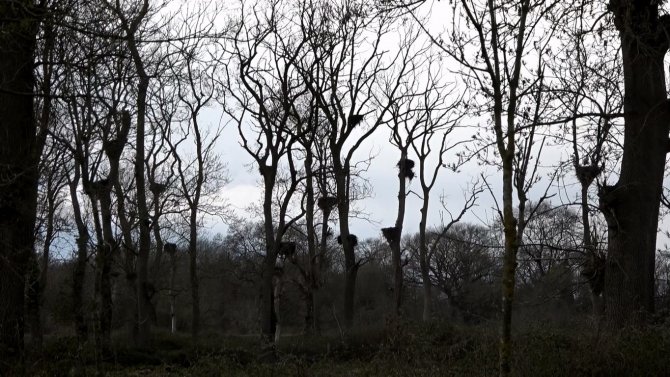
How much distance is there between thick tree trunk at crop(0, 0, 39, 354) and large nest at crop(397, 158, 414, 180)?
64.1 feet

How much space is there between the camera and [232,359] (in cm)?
883

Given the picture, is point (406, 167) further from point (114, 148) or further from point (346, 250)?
point (114, 148)

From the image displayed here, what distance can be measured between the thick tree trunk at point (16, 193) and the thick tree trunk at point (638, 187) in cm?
800

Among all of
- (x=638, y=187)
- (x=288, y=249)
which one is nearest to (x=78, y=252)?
(x=288, y=249)

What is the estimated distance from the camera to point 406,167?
27609mm

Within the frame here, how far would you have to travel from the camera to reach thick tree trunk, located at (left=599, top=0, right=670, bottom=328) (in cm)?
922

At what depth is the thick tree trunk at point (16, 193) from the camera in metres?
8.39

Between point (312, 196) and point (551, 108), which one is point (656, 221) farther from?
point (312, 196)

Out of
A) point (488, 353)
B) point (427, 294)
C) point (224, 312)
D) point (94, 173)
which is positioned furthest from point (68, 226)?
point (224, 312)

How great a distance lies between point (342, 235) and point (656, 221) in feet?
47.9

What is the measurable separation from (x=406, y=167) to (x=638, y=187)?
18.3 m

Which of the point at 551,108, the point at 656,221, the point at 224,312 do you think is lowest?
the point at 224,312

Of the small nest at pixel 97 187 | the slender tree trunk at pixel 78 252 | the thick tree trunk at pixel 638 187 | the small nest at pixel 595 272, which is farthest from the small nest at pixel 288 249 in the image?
the thick tree trunk at pixel 638 187

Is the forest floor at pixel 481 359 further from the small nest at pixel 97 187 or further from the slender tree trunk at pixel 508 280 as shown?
the small nest at pixel 97 187
